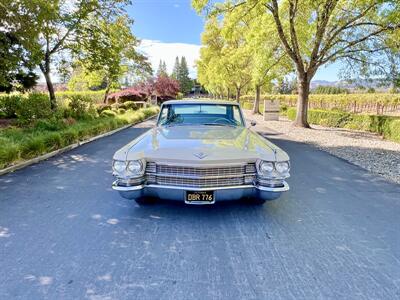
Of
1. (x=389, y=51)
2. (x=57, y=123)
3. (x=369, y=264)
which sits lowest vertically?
(x=369, y=264)

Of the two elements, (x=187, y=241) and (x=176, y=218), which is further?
(x=176, y=218)

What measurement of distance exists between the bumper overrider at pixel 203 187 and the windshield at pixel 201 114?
1.79 metres

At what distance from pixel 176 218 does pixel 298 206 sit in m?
1.84

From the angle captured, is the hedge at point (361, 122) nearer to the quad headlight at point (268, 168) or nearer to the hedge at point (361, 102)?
the hedge at point (361, 102)

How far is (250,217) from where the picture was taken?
388cm

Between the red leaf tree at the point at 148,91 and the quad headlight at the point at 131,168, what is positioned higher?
the red leaf tree at the point at 148,91

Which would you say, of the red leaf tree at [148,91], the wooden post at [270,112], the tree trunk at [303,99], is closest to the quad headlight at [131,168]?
the tree trunk at [303,99]

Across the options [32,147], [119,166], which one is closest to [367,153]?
[119,166]

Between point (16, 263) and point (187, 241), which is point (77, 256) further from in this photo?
point (187, 241)

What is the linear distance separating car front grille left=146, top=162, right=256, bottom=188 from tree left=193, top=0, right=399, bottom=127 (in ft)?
35.7

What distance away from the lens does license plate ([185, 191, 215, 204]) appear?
3434 mm

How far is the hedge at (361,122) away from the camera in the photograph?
12.0 m

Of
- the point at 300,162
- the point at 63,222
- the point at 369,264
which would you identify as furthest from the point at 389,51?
the point at 63,222

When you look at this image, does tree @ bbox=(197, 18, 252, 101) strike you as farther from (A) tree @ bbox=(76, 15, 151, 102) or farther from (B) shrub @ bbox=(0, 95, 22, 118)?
(B) shrub @ bbox=(0, 95, 22, 118)
